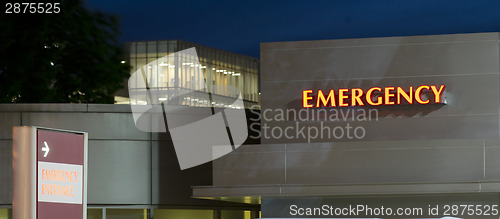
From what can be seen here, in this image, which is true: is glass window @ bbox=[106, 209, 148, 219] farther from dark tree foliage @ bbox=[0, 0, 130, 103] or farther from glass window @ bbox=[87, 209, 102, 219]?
dark tree foliage @ bbox=[0, 0, 130, 103]

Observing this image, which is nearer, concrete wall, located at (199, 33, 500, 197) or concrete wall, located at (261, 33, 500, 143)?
concrete wall, located at (199, 33, 500, 197)

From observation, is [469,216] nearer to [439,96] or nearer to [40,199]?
[439,96]

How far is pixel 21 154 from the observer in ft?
34.3

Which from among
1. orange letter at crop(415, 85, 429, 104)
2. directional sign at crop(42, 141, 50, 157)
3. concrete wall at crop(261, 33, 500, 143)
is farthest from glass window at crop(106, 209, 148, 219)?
directional sign at crop(42, 141, 50, 157)

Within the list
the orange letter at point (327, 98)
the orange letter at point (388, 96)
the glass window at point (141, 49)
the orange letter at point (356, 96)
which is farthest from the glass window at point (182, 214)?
the glass window at point (141, 49)

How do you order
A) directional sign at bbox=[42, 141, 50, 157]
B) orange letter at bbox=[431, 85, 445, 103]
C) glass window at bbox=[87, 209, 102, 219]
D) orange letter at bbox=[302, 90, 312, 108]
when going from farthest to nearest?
glass window at bbox=[87, 209, 102, 219] < orange letter at bbox=[302, 90, 312, 108] < orange letter at bbox=[431, 85, 445, 103] < directional sign at bbox=[42, 141, 50, 157]

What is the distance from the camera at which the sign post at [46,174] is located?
10.4 meters

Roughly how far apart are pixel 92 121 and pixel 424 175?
35.7 feet

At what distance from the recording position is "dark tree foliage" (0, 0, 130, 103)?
45.1 meters

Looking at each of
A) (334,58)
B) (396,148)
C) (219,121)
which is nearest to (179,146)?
(219,121)

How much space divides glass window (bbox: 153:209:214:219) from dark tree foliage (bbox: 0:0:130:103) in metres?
18.4

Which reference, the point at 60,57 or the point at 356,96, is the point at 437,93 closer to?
the point at 356,96

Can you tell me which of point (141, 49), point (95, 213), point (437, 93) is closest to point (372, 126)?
point (437, 93)

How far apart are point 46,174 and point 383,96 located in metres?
15.6
